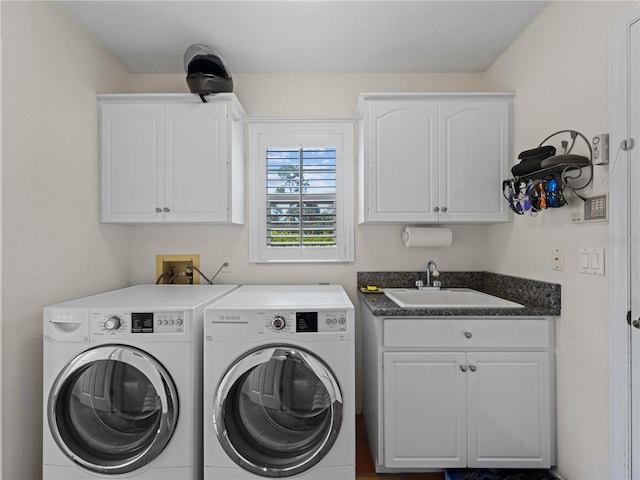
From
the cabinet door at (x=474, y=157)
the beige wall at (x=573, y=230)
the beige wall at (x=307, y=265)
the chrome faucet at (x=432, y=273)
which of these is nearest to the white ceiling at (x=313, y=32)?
the beige wall at (x=307, y=265)

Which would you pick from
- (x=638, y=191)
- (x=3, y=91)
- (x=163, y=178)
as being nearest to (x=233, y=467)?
(x=163, y=178)

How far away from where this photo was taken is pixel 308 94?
2.62 m

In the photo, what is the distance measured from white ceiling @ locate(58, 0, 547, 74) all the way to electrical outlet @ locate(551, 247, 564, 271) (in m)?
1.34

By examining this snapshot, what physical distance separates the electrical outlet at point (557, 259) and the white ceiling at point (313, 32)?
134 cm

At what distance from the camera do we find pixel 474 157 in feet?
7.32

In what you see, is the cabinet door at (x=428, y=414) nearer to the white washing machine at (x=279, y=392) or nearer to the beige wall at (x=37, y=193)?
the white washing machine at (x=279, y=392)

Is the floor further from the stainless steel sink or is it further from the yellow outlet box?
the yellow outlet box

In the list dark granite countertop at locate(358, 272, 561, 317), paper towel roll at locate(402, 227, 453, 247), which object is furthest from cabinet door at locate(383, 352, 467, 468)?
paper towel roll at locate(402, 227, 453, 247)

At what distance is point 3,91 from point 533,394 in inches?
116

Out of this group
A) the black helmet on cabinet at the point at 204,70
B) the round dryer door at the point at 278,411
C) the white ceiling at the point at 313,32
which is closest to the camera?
the round dryer door at the point at 278,411

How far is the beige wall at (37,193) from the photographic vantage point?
1.58m

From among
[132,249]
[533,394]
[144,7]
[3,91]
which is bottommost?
[533,394]

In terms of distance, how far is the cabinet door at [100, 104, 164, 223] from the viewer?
7.33ft

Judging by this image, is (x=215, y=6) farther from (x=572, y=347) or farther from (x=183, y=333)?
(x=572, y=347)
